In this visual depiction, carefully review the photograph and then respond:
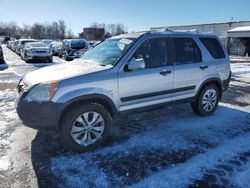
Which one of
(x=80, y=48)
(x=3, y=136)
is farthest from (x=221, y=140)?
(x=80, y=48)

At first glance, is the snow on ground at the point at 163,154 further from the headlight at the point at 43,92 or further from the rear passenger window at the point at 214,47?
the rear passenger window at the point at 214,47

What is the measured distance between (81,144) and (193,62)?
9.64ft

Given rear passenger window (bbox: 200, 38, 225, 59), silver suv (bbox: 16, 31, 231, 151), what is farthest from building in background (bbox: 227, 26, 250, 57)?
silver suv (bbox: 16, 31, 231, 151)

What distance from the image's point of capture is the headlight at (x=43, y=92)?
4062mm

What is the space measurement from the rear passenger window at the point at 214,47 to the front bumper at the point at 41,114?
3655 mm

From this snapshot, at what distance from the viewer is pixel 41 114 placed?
13.3 ft

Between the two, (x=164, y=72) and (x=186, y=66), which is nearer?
(x=164, y=72)

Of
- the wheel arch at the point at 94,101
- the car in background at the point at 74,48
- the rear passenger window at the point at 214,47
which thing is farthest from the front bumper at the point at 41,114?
the car in background at the point at 74,48

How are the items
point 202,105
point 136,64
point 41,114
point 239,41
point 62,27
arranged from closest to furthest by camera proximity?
point 41,114 < point 136,64 < point 202,105 < point 239,41 < point 62,27

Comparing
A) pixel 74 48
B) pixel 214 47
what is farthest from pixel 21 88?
pixel 74 48

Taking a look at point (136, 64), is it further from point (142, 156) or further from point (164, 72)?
point (142, 156)

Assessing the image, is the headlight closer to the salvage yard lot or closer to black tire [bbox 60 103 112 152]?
black tire [bbox 60 103 112 152]

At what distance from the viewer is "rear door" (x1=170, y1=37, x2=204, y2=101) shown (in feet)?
17.8

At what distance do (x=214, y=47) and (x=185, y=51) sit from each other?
102 cm
